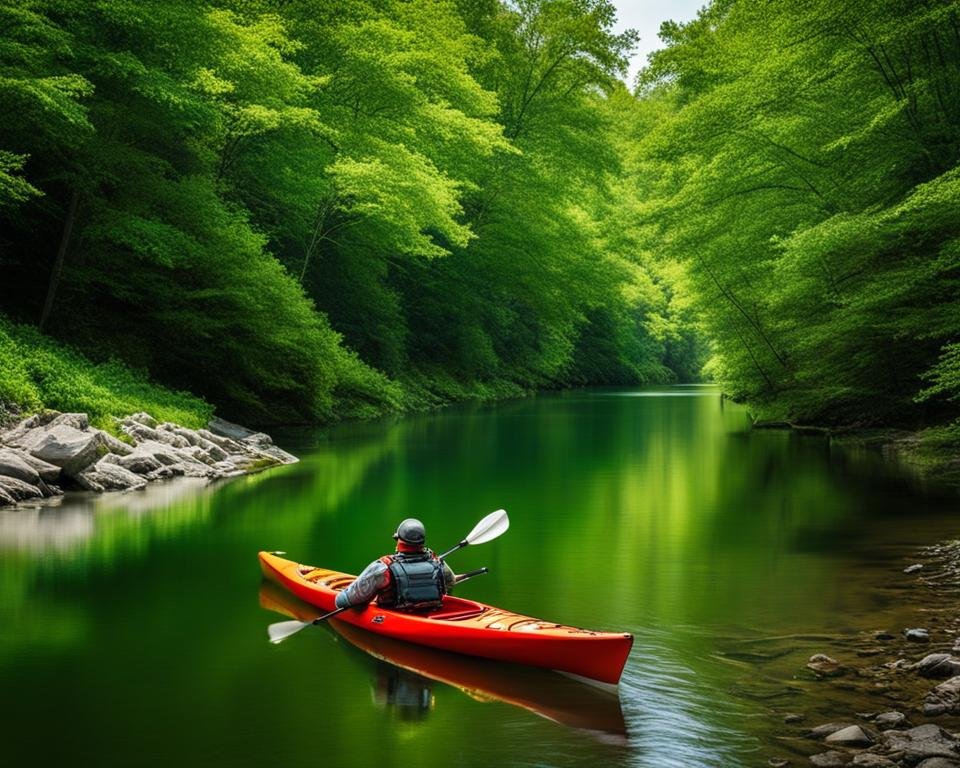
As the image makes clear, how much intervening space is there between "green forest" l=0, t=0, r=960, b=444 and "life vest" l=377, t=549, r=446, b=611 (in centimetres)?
774

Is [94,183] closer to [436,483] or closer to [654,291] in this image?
[436,483]

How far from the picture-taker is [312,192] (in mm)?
25938

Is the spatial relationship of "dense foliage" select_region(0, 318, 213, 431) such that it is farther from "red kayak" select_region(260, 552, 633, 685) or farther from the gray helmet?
the gray helmet

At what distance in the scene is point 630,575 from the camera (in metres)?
9.80

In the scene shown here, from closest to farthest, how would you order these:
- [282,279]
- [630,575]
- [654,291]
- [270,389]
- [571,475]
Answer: [630,575], [571,475], [282,279], [270,389], [654,291]

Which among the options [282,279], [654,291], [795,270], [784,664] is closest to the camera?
[784,664]

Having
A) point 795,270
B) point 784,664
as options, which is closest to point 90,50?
point 795,270

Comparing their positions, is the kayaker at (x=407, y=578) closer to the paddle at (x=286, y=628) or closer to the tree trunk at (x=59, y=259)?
the paddle at (x=286, y=628)

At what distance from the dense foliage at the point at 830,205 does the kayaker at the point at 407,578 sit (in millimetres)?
8020

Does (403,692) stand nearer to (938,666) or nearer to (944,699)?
(944,699)

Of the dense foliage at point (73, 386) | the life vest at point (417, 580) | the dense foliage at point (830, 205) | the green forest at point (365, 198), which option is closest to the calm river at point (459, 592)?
the life vest at point (417, 580)

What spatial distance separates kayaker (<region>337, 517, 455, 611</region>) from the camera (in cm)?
752

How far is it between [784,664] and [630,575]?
2952mm

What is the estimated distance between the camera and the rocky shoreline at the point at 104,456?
1317 cm
